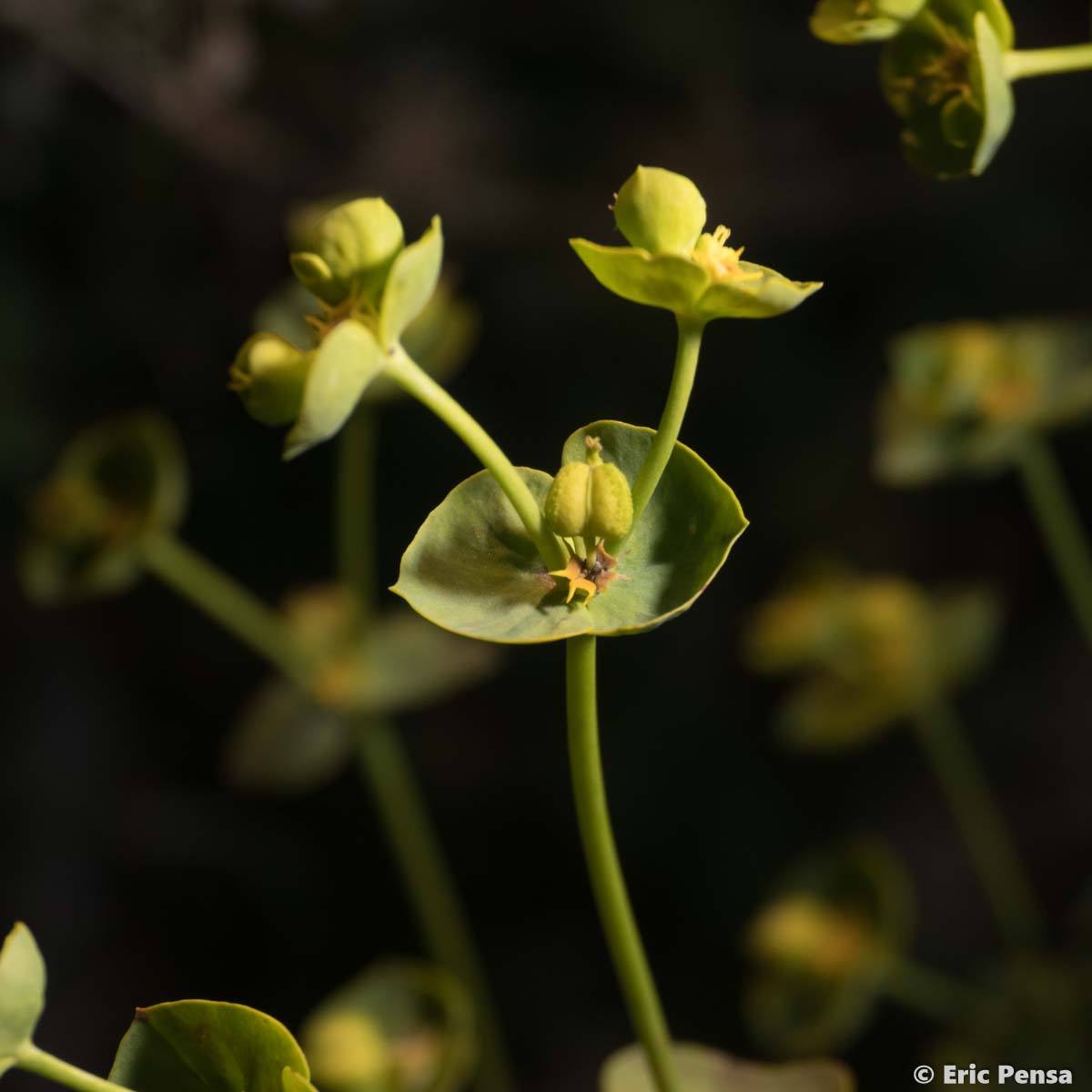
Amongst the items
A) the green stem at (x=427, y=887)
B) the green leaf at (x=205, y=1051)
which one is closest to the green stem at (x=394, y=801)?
the green stem at (x=427, y=887)

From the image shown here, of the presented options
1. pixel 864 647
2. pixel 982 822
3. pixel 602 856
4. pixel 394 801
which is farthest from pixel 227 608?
pixel 982 822

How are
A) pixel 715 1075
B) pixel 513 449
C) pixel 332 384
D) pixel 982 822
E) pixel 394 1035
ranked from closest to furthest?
pixel 332 384, pixel 715 1075, pixel 394 1035, pixel 982 822, pixel 513 449

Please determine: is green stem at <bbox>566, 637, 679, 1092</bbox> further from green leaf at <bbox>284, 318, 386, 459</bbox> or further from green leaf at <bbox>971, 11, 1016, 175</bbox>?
green leaf at <bbox>971, 11, 1016, 175</bbox>

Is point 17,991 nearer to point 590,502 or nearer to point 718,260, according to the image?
point 590,502

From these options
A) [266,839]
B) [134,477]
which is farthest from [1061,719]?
[134,477]

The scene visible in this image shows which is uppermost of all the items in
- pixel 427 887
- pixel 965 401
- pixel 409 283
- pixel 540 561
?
pixel 965 401

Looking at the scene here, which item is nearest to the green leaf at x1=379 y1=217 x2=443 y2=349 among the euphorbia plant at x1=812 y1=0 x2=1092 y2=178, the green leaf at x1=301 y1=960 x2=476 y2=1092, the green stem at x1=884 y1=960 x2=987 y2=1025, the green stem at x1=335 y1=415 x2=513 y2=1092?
the euphorbia plant at x1=812 y1=0 x2=1092 y2=178
